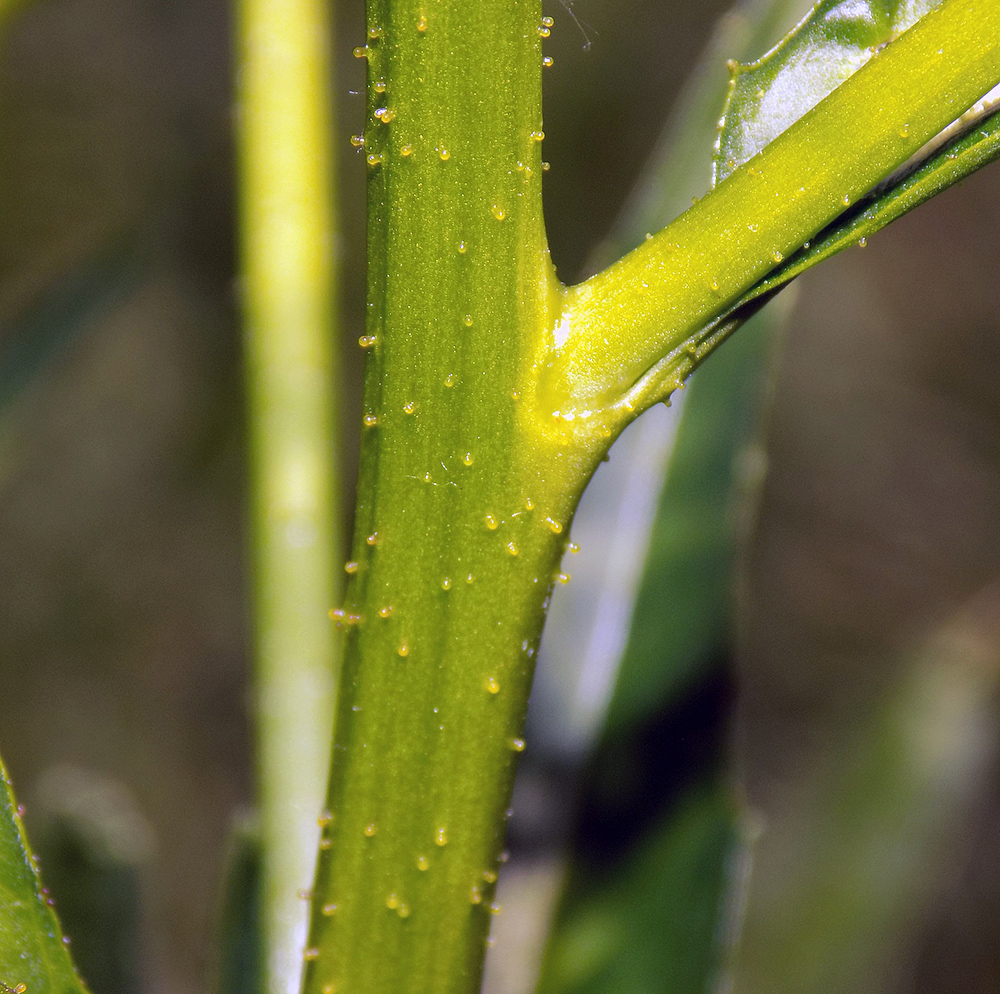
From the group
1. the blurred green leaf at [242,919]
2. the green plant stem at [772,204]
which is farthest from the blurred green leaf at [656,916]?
the green plant stem at [772,204]

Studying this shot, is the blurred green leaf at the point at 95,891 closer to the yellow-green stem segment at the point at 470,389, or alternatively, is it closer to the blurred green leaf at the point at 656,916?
the blurred green leaf at the point at 656,916

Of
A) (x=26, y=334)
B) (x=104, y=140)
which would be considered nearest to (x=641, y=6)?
(x=104, y=140)

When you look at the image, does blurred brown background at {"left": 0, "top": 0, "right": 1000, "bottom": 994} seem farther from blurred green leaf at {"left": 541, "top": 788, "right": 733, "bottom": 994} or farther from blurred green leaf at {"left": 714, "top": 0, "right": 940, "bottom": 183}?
blurred green leaf at {"left": 714, "top": 0, "right": 940, "bottom": 183}

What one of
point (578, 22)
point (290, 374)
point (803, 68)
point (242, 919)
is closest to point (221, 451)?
point (290, 374)

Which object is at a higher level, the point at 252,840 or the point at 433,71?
the point at 433,71

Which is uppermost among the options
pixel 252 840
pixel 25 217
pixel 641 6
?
pixel 641 6

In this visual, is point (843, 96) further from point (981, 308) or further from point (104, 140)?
point (981, 308)

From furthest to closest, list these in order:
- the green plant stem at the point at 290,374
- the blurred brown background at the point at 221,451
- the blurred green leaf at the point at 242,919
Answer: the blurred brown background at the point at 221,451 → the green plant stem at the point at 290,374 → the blurred green leaf at the point at 242,919
